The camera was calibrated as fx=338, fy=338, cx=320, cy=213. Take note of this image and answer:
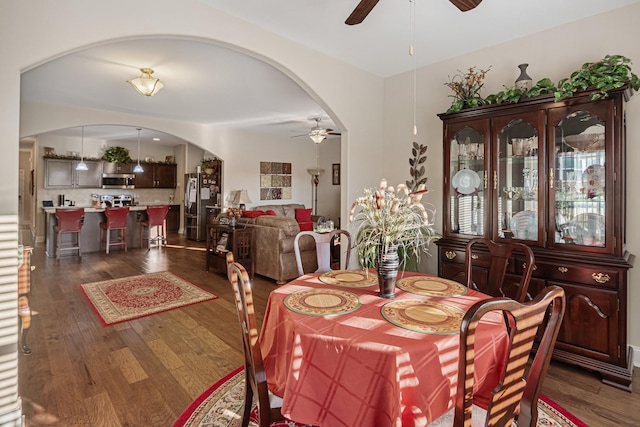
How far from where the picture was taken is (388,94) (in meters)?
4.20

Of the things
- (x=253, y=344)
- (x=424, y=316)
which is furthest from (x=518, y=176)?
(x=253, y=344)

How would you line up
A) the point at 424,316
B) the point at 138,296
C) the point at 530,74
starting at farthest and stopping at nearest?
1. the point at 138,296
2. the point at 530,74
3. the point at 424,316

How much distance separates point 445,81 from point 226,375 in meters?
3.52

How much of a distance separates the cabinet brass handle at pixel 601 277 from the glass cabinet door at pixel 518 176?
42cm

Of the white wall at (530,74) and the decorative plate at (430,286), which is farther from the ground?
the white wall at (530,74)

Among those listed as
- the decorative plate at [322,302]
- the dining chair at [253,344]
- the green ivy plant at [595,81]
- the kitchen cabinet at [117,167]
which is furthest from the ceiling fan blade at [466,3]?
the kitchen cabinet at [117,167]

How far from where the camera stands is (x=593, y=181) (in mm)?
2547

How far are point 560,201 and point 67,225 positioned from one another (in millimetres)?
7722

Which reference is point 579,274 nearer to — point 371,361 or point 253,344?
point 371,361

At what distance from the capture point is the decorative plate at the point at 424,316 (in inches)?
54.9

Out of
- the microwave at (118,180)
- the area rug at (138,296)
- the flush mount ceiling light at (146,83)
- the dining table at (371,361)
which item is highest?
the flush mount ceiling light at (146,83)

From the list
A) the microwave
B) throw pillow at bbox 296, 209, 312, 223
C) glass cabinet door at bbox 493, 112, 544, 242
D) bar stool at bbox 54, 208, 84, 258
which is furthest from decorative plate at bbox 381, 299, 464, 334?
the microwave

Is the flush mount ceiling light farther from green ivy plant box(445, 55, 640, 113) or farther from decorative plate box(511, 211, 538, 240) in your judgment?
decorative plate box(511, 211, 538, 240)

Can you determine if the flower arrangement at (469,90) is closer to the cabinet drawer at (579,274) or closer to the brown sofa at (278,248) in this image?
the cabinet drawer at (579,274)
